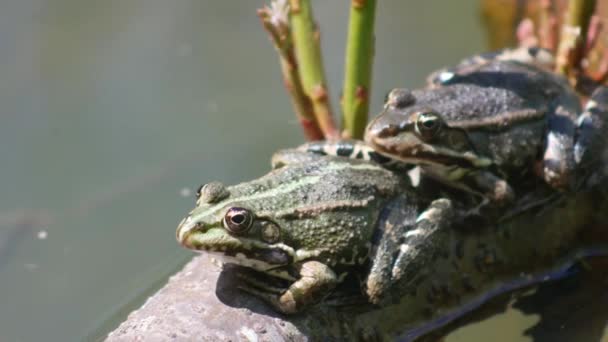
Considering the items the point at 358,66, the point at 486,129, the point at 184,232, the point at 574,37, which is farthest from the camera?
the point at 574,37

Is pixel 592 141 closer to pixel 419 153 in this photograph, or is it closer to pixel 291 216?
pixel 419 153

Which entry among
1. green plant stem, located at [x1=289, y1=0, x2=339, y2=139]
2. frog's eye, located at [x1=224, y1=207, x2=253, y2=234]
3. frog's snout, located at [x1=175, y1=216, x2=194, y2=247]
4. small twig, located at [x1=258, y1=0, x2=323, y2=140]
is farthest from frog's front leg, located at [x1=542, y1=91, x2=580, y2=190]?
frog's snout, located at [x1=175, y1=216, x2=194, y2=247]

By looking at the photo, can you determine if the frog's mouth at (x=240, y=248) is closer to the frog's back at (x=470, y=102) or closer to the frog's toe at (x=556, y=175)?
the frog's back at (x=470, y=102)

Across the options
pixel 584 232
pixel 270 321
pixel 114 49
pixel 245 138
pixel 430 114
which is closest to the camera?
pixel 270 321

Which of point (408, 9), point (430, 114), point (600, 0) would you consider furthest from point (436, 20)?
point (430, 114)

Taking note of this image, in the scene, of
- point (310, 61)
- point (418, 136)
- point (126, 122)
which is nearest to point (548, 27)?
point (310, 61)

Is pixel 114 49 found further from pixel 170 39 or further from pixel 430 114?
pixel 430 114
